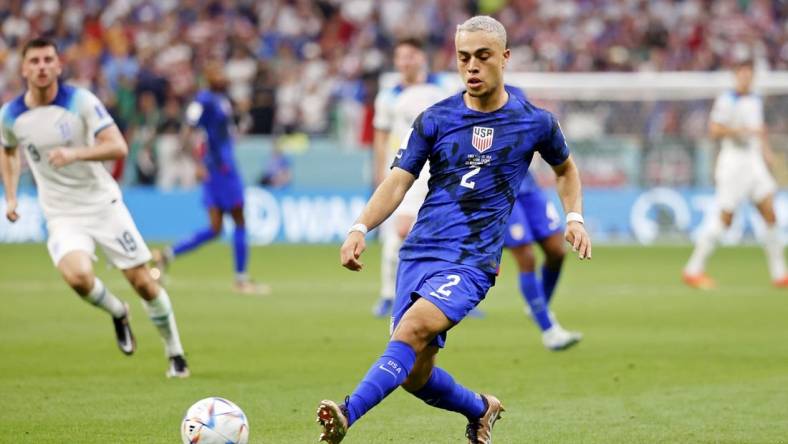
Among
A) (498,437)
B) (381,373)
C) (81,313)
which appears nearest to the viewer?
(381,373)

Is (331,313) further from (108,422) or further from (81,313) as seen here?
(108,422)

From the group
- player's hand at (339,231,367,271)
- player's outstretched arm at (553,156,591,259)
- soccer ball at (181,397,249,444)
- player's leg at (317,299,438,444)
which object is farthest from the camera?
player's outstretched arm at (553,156,591,259)

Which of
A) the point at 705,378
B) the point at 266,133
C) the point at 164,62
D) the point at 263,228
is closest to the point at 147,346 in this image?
the point at 705,378

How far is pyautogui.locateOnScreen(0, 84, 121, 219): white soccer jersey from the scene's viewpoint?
9711 mm

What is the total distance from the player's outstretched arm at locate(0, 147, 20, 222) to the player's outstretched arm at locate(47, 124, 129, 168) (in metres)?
0.67

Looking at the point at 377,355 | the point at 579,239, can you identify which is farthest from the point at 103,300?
the point at 579,239

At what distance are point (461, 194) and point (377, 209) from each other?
47 centimetres

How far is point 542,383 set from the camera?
9.78m

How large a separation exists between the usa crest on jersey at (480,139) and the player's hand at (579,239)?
0.63 m

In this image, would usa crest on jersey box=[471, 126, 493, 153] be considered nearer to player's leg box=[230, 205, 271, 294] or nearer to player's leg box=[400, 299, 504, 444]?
player's leg box=[400, 299, 504, 444]

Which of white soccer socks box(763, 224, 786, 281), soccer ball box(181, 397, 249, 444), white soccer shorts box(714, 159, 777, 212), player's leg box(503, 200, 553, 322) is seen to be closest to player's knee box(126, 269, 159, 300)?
soccer ball box(181, 397, 249, 444)

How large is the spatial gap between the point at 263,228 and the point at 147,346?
40.3 ft

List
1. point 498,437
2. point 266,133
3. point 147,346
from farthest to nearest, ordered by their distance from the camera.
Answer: point 266,133
point 147,346
point 498,437

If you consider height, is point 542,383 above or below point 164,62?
above
